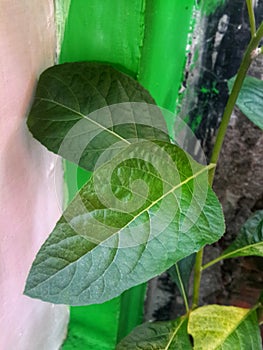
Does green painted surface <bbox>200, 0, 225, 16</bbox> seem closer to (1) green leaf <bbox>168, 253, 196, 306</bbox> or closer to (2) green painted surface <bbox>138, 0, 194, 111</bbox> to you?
(2) green painted surface <bbox>138, 0, 194, 111</bbox>

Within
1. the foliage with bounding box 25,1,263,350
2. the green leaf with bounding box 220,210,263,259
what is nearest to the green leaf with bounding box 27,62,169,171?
the foliage with bounding box 25,1,263,350

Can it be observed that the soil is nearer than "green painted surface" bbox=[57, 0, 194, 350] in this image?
No

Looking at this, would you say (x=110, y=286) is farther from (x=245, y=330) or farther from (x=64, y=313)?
(x=64, y=313)

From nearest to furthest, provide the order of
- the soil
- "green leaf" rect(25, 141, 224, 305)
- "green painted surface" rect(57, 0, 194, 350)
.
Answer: "green leaf" rect(25, 141, 224, 305), "green painted surface" rect(57, 0, 194, 350), the soil

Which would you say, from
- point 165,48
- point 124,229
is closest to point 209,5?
point 165,48

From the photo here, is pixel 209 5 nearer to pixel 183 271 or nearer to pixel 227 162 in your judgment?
pixel 227 162

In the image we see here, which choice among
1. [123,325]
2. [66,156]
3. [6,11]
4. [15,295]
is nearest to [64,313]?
[123,325]

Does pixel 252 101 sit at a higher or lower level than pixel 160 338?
higher
